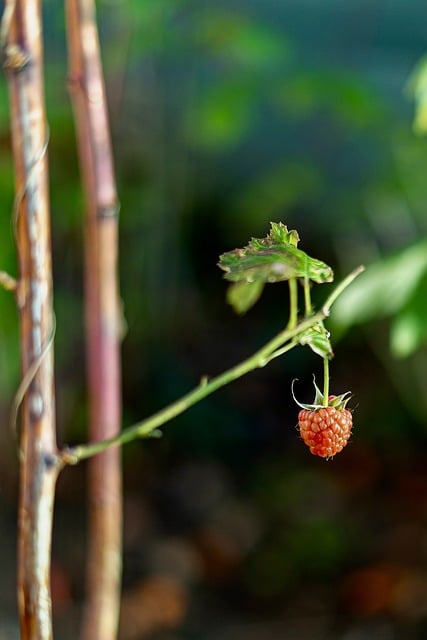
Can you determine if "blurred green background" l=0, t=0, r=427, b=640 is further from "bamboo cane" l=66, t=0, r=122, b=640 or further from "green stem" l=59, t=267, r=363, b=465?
"green stem" l=59, t=267, r=363, b=465

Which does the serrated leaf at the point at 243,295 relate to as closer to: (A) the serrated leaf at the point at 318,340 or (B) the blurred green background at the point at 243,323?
(A) the serrated leaf at the point at 318,340

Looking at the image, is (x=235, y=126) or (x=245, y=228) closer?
(x=235, y=126)

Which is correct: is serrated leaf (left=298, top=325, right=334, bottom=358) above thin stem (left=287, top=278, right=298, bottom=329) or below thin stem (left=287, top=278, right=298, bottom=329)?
below

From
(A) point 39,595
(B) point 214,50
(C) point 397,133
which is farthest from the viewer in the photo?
(C) point 397,133

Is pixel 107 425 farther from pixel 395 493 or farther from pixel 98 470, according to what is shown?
pixel 395 493

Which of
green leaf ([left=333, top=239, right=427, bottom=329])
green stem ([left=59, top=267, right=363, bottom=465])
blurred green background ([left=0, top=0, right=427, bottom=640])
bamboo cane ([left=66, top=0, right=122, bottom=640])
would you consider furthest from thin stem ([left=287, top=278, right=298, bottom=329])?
blurred green background ([left=0, top=0, right=427, bottom=640])

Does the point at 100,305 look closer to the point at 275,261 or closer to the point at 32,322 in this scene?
the point at 32,322

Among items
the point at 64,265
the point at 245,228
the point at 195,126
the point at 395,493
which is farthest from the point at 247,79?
the point at 395,493
